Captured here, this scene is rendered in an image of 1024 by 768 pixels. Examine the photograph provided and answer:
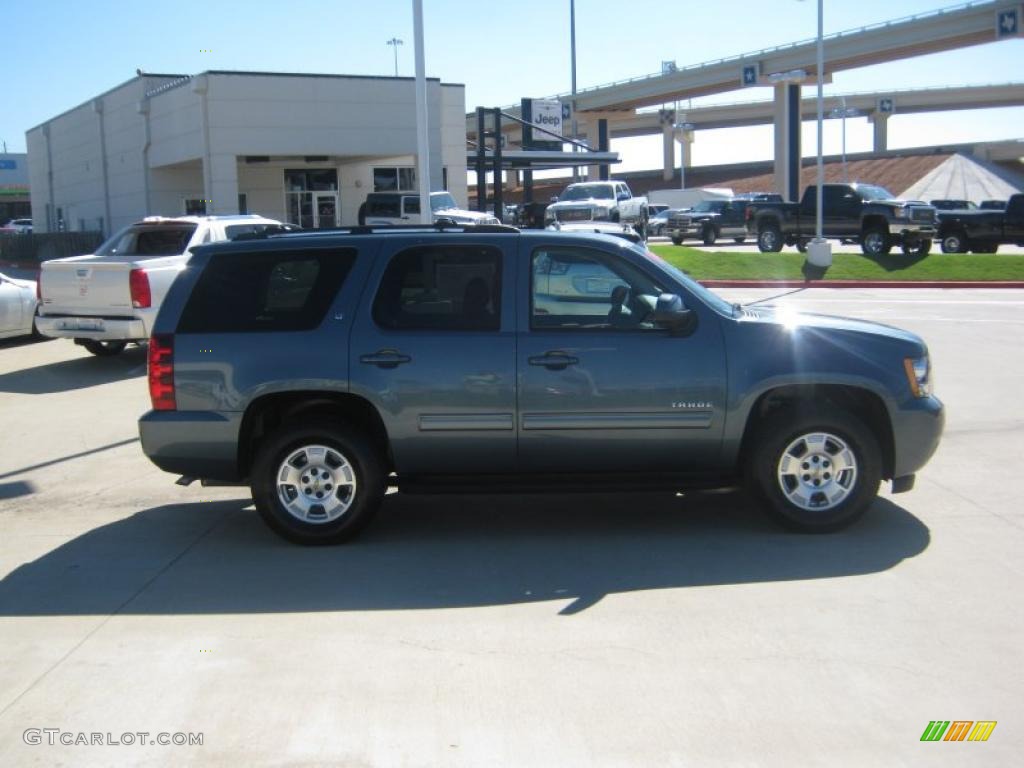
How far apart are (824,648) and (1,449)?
781 cm

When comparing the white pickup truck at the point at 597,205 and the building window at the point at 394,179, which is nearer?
the white pickup truck at the point at 597,205

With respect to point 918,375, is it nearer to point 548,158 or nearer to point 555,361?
point 555,361

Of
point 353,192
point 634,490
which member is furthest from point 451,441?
point 353,192

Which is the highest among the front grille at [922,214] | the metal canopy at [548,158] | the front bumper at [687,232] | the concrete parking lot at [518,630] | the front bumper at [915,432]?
the metal canopy at [548,158]

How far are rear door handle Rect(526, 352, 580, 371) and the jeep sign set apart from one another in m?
63.5

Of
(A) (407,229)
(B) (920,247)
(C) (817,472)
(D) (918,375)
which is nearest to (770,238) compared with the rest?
(B) (920,247)

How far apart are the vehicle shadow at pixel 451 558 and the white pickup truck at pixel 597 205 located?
2792cm

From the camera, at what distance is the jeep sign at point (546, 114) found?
68.4m

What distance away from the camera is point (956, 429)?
9.59 meters

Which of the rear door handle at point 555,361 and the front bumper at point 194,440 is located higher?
the rear door handle at point 555,361

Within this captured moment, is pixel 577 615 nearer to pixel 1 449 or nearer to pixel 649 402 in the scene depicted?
pixel 649 402

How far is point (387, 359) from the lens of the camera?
6.54m

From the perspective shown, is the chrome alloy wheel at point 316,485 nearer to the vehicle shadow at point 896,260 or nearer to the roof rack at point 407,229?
the roof rack at point 407,229

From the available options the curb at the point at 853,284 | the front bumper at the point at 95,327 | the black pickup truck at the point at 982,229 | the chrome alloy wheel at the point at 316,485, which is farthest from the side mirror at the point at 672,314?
the black pickup truck at the point at 982,229
